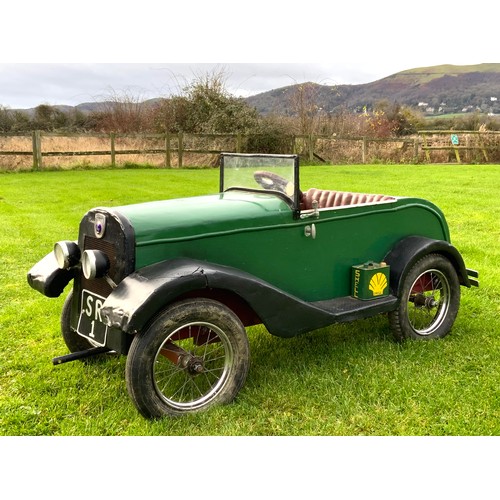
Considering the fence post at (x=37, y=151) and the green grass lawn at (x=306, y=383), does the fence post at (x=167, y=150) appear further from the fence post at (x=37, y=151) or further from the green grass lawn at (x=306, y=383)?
the green grass lawn at (x=306, y=383)

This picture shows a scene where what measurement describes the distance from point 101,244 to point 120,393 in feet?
2.96

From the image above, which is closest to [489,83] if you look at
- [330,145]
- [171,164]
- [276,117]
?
[330,145]

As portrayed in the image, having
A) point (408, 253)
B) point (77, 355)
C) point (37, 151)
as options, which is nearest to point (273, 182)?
→ point (408, 253)

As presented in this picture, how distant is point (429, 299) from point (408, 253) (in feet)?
1.54

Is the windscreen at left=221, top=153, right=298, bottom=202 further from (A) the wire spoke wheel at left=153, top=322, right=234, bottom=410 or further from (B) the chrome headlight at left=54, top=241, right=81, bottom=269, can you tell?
(B) the chrome headlight at left=54, top=241, right=81, bottom=269

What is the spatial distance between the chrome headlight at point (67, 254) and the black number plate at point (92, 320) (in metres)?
0.20

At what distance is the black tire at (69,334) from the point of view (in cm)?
373

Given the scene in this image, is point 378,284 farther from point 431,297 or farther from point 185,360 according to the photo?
point 185,360

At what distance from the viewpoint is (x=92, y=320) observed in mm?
3375

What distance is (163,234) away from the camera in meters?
3.21

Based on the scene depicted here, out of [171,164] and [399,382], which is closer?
[399,382]

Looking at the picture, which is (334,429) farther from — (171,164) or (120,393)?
(171,164)

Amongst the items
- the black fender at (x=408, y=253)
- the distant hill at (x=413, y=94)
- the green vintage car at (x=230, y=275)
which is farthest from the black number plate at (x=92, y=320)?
the distant hill at (x=413, y=94)

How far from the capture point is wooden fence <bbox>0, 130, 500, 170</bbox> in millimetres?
18969
